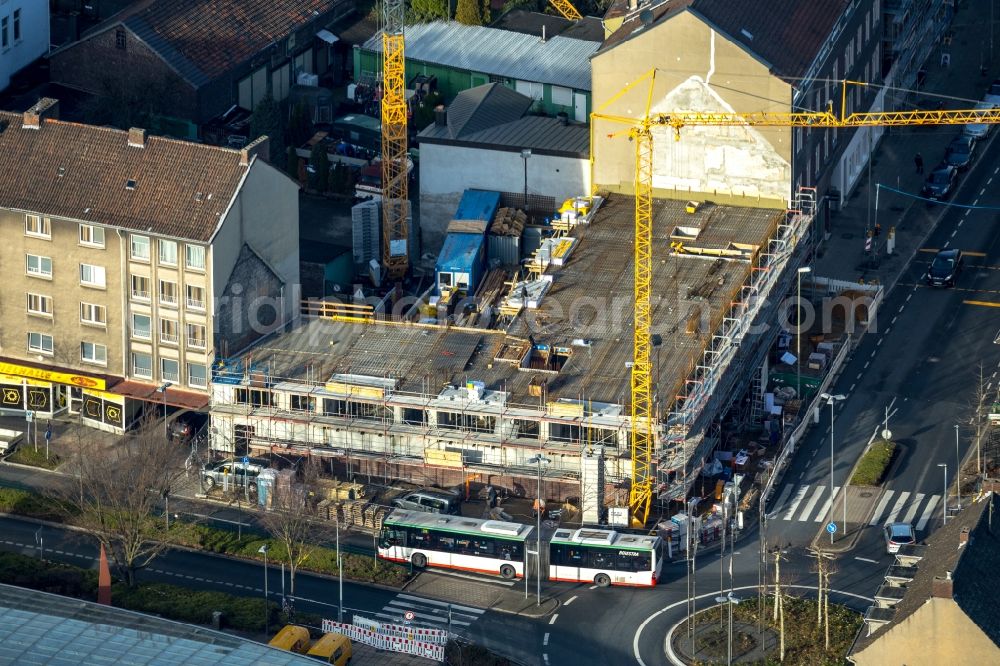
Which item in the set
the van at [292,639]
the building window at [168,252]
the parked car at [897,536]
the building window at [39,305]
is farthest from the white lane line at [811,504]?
the building window at [39,305]

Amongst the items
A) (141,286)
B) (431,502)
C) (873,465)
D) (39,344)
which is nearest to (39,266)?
(39,344)

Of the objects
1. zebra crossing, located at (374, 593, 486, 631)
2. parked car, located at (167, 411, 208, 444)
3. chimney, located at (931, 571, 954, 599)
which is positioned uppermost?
chimney, located at (931, 571, 954, 599)

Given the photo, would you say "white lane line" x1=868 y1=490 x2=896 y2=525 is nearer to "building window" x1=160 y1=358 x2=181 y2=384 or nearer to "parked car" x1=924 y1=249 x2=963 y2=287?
"parked car" x1=924 y1=249 x2=963 y2=287

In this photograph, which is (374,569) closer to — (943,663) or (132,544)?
(132,544)

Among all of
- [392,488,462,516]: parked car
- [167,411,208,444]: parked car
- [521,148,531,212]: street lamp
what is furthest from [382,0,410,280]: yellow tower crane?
[392,488,462,516]: parked car

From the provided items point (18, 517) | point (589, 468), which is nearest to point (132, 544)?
point (18, 517)
